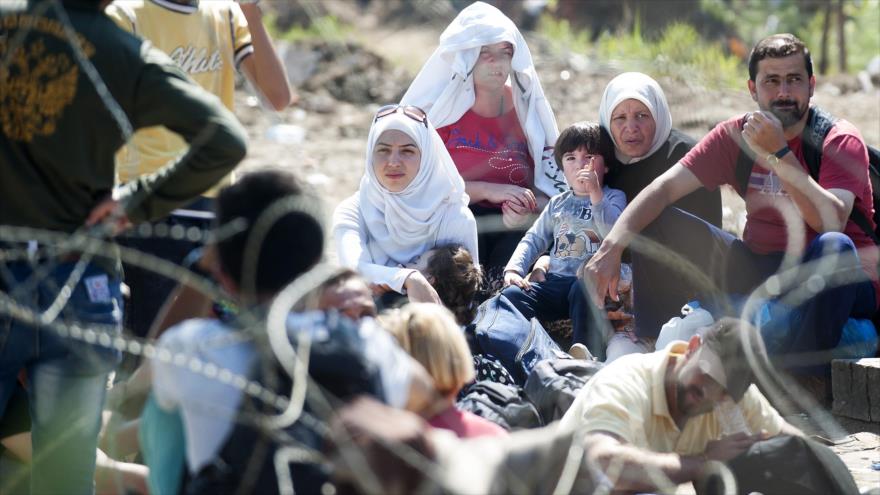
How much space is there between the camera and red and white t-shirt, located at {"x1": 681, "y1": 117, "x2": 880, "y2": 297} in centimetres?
489

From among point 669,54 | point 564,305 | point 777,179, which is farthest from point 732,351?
point 669,54

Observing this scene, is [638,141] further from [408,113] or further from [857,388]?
[857,388]

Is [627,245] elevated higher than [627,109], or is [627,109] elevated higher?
[627,109]

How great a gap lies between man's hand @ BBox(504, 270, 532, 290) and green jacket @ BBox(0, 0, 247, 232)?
2.08m

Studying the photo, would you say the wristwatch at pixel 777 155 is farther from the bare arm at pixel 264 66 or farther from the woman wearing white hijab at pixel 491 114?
the bare arm at pixel 264 66

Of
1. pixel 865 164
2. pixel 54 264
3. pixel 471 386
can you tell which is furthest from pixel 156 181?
pixel 865 164

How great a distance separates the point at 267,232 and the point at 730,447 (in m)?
1.50

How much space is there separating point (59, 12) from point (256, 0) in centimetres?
198

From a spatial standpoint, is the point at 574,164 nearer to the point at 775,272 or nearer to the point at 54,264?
the point at 775,272

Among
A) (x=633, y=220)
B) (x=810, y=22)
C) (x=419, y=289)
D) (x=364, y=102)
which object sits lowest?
(x=364, y=102)

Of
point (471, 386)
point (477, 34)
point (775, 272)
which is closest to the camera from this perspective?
point (471, 386)

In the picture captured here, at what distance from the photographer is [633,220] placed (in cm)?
512

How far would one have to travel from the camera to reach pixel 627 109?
5.49m

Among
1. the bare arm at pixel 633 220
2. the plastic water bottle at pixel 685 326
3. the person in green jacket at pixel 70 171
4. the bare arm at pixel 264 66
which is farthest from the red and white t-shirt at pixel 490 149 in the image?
the person in green jacket at pixel 70 171
